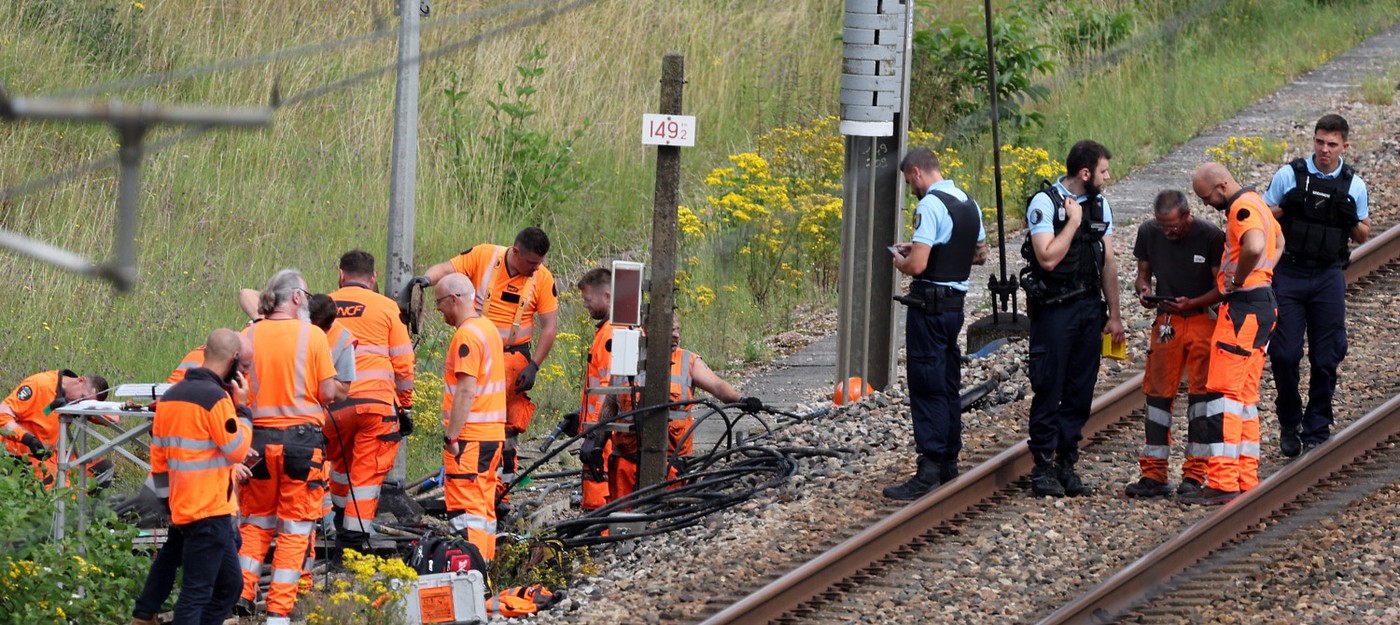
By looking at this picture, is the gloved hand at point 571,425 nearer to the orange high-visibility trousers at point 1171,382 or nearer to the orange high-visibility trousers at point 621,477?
the orange high-visibility trousers at point 621,477

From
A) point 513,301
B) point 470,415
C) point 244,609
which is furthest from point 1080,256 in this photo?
point 244,609

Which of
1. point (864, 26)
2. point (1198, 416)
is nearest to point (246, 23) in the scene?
point (864, 26)

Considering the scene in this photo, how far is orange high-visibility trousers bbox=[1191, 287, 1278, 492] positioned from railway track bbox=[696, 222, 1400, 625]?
0.24 metres

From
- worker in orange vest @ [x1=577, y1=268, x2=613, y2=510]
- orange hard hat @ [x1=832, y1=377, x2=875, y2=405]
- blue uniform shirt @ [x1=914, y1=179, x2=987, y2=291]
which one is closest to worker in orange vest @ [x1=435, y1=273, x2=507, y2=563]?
worker in orange vest @ [x1=577, y1=268, x2=613, y2=510]

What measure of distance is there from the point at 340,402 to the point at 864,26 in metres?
3.98

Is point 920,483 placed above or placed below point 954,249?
below

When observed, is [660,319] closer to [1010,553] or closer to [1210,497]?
[1010,553]

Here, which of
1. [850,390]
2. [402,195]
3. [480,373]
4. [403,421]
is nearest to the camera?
[480,373]

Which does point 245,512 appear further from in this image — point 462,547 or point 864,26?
point 864,26

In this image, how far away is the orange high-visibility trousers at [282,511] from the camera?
28.1 feet

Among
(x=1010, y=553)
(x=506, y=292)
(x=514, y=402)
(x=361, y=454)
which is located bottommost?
(x=1010, y=553)

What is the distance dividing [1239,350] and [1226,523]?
3.22 ft

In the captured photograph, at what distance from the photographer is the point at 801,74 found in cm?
2116

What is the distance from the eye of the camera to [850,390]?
11.4 m
